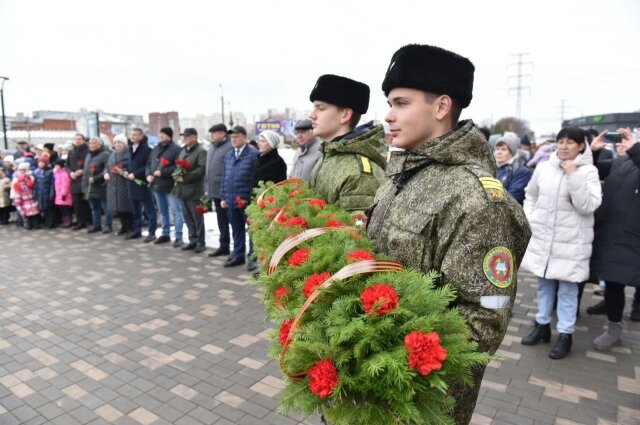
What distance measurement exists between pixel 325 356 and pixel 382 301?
0.22 metres

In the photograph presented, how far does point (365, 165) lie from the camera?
3.07 meters

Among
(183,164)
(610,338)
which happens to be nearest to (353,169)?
(610,338)

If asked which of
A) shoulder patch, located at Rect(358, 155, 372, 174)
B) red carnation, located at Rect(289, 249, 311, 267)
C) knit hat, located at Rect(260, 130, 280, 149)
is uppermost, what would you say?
knit hat, located at Rect(260, 130, 280, 149)

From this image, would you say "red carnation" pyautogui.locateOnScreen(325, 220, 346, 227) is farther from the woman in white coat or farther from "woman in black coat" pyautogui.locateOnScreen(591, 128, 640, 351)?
"woman in black coat" pyautogui.locateOnScreen(591, 128, 640, 351)

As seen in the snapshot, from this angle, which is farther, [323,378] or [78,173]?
[78,173]

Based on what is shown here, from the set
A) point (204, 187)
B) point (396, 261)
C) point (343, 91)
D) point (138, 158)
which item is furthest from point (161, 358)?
point (138, 158)

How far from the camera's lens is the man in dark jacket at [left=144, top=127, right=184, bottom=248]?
863cm

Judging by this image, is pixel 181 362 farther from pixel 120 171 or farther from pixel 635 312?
pixel 120 171

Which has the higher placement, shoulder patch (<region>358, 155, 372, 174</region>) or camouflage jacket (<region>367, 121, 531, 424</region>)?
shoulder patch (<region>358, 155, 372, 174</region>)

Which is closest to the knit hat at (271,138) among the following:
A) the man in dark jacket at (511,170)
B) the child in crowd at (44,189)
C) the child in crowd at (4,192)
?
the man in dark jacket at (511,170)

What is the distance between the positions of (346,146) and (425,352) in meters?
2.16

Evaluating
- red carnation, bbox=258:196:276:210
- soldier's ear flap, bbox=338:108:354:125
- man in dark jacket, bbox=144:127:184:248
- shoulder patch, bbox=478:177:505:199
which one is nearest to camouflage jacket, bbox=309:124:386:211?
soldier's ear flap, bbox=338:108:354:125

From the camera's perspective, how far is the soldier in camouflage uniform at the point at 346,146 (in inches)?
119

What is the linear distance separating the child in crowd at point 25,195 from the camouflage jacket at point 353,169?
34.4 feet
